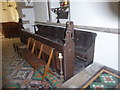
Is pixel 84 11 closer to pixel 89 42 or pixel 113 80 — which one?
pixel 89 42

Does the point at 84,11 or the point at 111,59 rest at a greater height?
the point at 84,11

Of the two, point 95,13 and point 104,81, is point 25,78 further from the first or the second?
point 95,13

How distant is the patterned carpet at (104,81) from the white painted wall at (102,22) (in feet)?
1.61

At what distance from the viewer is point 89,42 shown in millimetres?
2234

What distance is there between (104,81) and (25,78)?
1475mm

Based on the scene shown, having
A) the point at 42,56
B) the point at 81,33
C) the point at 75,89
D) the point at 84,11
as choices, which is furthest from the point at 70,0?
the point at 75,89

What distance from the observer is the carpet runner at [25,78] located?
1891 mm

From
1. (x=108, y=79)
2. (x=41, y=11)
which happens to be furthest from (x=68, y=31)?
(x=41, y=11)

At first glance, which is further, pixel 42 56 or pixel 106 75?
pixel 42 56

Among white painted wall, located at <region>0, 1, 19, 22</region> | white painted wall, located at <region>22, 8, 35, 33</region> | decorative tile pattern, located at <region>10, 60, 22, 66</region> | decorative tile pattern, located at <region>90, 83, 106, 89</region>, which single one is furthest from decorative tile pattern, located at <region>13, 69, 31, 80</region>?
white painted wall, located at <region>0, 1, 19, 22</region>

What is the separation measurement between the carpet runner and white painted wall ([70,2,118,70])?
1.07m

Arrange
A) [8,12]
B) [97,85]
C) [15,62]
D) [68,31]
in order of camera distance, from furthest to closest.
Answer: [8,12] → [15,62] → [68,31] → [97,85]

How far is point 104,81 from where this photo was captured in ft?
5.49

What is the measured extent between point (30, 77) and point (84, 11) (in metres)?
1.85
